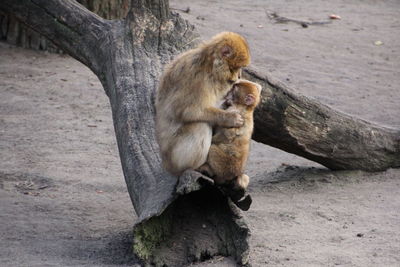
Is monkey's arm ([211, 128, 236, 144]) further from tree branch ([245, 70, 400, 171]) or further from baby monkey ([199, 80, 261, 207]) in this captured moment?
tree branch ([245, 70, 400, 171])

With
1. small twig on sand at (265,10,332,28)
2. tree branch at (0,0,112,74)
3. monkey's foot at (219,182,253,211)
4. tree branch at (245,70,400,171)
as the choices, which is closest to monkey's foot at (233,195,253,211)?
monkey's foot at (219,182,253,211)

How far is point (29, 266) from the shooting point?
5965mm

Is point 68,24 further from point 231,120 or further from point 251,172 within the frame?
point 231,120

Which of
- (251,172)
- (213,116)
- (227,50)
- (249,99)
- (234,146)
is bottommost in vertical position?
(251,172)

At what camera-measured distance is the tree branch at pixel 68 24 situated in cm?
796

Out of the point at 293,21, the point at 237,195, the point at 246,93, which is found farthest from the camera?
the point at 293,21

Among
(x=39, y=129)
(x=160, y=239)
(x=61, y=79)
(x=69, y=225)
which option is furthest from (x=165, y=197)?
(x=61, y=79)

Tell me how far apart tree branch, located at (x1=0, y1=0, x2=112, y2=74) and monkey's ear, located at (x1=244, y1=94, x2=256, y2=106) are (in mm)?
2329

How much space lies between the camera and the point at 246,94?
602 centimetres

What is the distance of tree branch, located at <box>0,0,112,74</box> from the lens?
313 inches

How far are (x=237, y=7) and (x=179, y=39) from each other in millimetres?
8537

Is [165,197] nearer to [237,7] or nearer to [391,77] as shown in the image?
[391,77]

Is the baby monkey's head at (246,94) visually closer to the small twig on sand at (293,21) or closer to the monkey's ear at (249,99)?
the monkey's ear at (249,99)

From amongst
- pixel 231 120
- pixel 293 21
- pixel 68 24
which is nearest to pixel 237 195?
pixel 231 120
